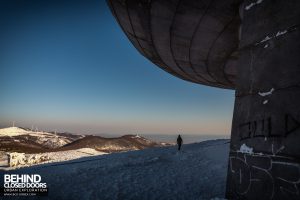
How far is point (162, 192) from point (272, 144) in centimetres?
383

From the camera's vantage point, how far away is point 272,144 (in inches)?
135

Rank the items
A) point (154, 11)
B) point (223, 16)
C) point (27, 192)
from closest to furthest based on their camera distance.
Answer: point (223, 16) < point (154, 11) < point (27, 192)

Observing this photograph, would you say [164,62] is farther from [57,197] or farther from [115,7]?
[57,197]

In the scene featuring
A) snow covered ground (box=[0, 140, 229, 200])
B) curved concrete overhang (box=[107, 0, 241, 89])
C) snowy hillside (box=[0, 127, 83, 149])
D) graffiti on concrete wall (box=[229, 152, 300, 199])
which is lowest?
snowy hillside (box=[0, 127, 83, 149])

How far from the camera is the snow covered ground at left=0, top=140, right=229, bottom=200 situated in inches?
260

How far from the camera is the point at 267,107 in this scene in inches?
143

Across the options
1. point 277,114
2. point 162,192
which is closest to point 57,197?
point 162,192

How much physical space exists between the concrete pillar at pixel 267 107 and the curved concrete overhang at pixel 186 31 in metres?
1.79

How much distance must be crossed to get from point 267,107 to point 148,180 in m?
4.93

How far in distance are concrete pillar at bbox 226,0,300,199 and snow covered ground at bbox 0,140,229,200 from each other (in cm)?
160

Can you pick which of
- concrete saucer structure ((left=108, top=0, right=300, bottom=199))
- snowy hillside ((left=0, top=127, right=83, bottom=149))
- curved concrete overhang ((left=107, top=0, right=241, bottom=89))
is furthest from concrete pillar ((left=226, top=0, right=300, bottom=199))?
snowy hillside ((left=0, top=127, right=83, bottom=149))

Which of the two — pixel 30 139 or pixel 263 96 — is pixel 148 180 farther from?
pixel 30 139

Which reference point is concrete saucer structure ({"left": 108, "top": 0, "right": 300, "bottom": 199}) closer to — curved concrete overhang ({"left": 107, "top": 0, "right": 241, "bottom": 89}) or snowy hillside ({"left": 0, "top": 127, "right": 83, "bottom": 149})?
Answer: curved concrete overhang ({"left": 107, "top": 0, "right": 241, "bottom": 89})

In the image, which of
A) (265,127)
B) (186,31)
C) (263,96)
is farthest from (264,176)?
(186,31)
